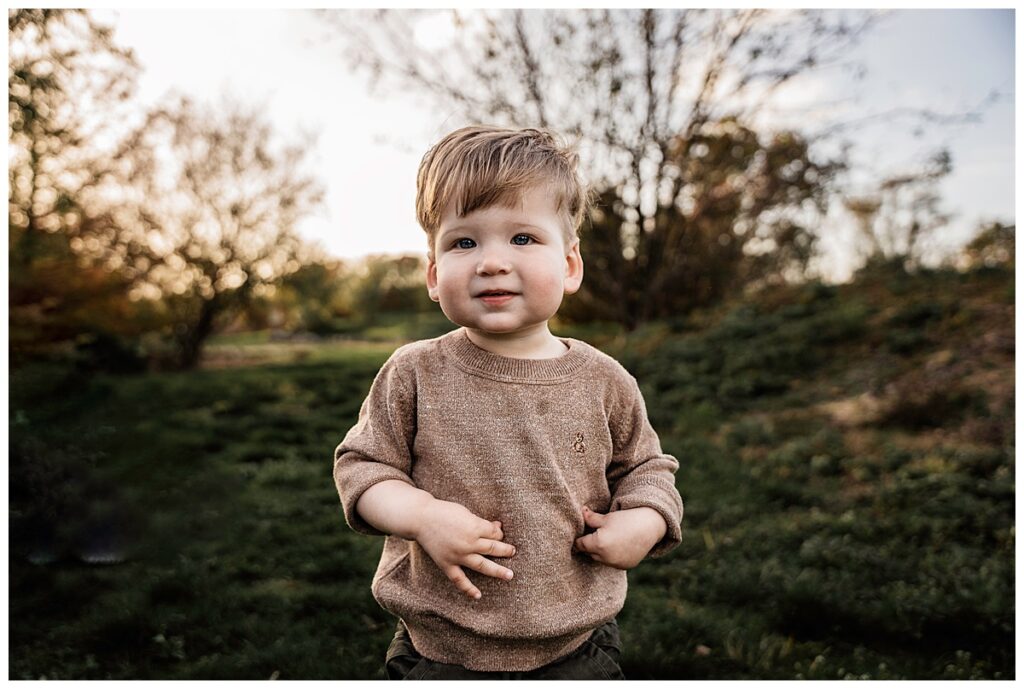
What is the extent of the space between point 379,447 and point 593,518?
466 mm

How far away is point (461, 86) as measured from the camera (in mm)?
8945

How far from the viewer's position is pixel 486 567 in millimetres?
1491

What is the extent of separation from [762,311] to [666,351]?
53.0 inches

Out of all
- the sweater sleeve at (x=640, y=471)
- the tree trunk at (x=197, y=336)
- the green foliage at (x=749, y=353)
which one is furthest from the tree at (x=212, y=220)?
the sweater sleeve at (x=640, y=471)

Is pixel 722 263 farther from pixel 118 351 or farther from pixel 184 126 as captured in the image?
pixel 118 351

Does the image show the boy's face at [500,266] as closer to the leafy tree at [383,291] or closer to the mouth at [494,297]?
the mouth at [494,297]

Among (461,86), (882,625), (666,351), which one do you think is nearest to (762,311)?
(666,351)

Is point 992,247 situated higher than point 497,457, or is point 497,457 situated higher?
point 992,247

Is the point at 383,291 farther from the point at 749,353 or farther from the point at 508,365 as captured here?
the point at 508,365

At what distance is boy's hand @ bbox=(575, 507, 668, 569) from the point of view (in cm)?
160

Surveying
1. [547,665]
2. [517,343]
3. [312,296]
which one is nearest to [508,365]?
[517,343]

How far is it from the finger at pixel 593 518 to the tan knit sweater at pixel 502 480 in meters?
0.02

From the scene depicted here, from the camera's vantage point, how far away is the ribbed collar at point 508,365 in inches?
64.4

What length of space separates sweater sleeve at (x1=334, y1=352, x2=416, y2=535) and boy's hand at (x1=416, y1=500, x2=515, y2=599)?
0.40ft
